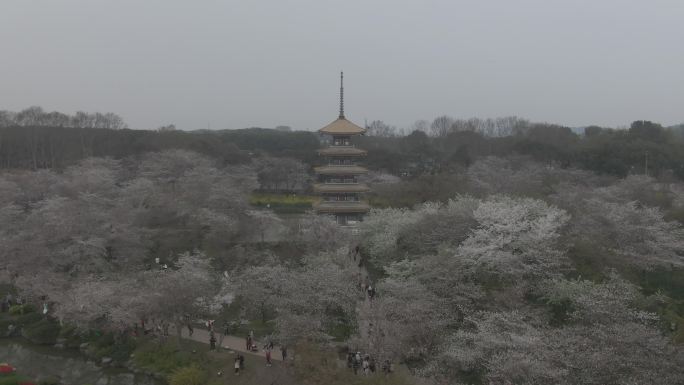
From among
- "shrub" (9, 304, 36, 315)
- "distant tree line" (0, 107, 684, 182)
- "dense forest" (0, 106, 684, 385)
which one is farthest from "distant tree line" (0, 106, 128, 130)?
"shrub" (9, 304, 36, 315)

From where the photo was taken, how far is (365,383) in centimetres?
1359

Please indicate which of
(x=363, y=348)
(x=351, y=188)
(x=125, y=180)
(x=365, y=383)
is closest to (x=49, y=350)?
(x=363, y=348)

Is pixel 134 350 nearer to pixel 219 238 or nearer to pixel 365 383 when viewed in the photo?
pixel 219 238

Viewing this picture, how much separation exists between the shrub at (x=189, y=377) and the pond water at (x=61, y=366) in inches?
74.2

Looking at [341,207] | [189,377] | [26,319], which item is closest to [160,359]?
[189,377]

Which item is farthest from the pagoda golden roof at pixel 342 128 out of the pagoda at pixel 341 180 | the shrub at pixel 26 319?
the shrub at pixel 26 319

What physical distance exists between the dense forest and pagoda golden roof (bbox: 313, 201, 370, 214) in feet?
5.97

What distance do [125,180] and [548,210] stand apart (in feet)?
121

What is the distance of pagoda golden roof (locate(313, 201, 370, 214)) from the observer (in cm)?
3275

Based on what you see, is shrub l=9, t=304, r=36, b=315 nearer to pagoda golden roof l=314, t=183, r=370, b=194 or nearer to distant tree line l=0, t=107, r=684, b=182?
pagoda golden roof l=314, t=183, r=370, b=194

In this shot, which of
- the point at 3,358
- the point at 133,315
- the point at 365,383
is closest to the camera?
the point at 365,383

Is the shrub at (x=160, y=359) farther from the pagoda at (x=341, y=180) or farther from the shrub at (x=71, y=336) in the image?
the pagoda at (x=341, y=180)

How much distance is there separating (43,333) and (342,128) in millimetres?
20179

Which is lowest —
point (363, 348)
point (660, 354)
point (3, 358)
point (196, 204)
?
point (3, 358)
